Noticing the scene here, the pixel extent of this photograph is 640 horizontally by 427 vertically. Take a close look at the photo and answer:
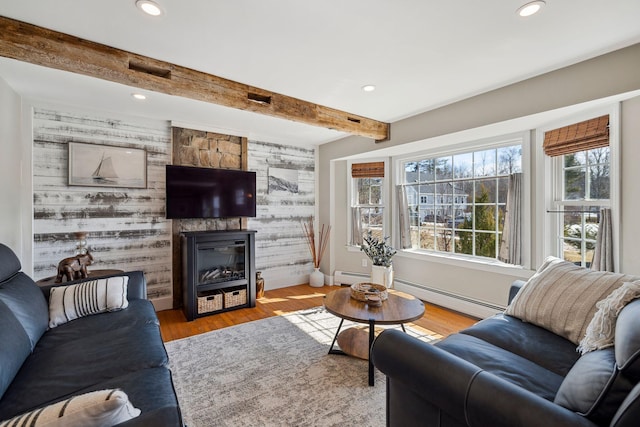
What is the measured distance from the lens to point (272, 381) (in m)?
2.12

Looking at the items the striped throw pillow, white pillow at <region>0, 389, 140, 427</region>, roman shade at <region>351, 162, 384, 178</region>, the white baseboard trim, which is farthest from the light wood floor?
white pillow at <region>0, 389, 140, 427</region>

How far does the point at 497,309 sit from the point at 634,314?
2.30 metres

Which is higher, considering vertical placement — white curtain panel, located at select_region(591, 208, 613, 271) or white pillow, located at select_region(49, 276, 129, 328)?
white curtain panel, located at select_region(591, 208, 613, 271)

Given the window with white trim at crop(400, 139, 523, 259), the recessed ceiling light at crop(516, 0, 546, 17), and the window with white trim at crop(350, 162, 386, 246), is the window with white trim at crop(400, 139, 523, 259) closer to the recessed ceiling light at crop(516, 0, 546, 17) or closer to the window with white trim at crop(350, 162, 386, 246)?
the window with white trim at crop(350, 162, 386, 246)

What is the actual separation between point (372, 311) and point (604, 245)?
6.31ft

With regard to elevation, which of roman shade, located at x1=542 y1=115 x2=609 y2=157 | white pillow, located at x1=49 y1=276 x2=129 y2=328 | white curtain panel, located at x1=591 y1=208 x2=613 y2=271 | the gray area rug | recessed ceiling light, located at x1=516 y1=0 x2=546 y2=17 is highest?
recessed ceiling light, located at x1=516 y1=0 x2=546 y2=17

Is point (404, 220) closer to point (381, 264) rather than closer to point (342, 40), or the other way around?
point (381, 264)

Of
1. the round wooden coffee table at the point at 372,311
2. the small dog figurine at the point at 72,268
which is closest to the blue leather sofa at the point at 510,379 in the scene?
the round wooden coffee table at the point at 372,311

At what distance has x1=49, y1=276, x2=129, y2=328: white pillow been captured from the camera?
1970 millimetres

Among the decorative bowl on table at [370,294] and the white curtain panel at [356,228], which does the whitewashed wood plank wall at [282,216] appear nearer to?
the white curtain panel at [356,228]

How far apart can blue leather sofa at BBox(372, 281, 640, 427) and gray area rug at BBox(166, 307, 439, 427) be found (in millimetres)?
527

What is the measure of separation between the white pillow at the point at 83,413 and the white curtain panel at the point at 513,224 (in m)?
3.48

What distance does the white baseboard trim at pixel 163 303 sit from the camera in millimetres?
3561

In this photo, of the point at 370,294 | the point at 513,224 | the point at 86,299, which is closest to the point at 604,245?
the point at 513,224
